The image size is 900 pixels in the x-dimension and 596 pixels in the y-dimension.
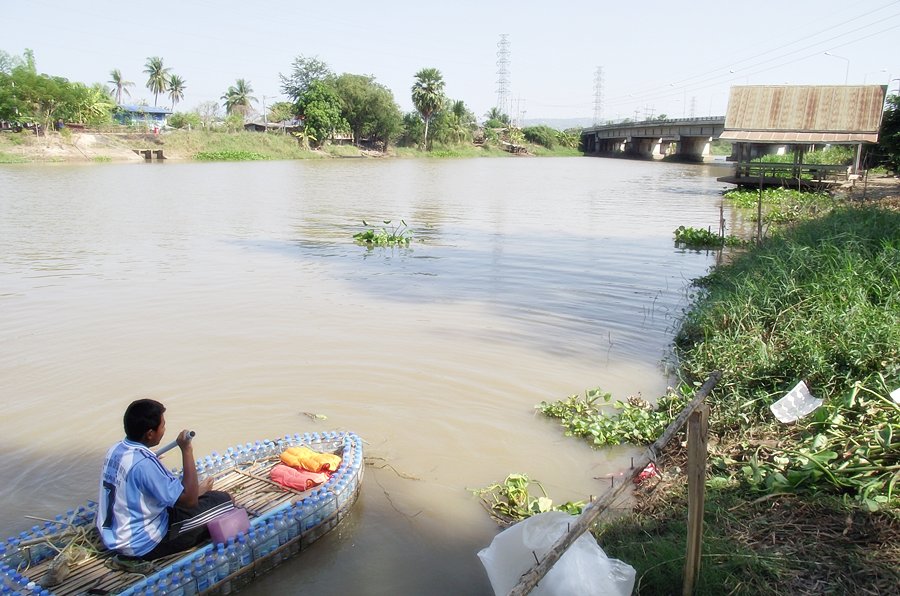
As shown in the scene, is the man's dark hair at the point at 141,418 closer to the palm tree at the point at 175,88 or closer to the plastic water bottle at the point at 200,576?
the plastic water bottle at the point at 200,576

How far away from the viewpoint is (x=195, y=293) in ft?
35.3

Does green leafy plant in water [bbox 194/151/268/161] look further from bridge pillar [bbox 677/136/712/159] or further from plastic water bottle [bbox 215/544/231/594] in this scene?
plastic water bottle [bbox 215/544/231/594]

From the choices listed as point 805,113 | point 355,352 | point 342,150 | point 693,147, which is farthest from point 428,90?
point 355,352

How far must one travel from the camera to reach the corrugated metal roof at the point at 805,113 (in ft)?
83.4

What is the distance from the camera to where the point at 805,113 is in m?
27.0

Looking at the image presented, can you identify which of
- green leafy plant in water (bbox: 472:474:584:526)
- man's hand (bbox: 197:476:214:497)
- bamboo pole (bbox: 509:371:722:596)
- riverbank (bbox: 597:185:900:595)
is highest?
bamboo pole (bbox: 509:371:722:596)

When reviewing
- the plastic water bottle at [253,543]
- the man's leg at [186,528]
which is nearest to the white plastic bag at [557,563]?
the plastic water bottle at [253,543]

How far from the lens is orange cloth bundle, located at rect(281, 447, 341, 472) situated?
4785mm

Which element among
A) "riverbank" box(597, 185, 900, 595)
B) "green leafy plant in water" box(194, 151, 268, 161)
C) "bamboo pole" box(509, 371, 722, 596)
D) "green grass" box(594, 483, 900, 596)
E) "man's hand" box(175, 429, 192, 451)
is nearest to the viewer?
"bamboo pole" box(509, 371, 722, 596)

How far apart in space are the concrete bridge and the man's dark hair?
49447 mm

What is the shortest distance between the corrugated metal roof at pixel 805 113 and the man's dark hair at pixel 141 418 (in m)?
27.5

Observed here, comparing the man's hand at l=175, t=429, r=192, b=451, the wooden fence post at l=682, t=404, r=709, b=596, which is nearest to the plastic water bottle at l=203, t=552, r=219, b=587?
the man's hand at l=175, t=429, r=192, b=451

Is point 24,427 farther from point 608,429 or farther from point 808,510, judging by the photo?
point 808,510

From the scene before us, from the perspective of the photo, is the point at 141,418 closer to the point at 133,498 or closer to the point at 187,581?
the point at 133,498
